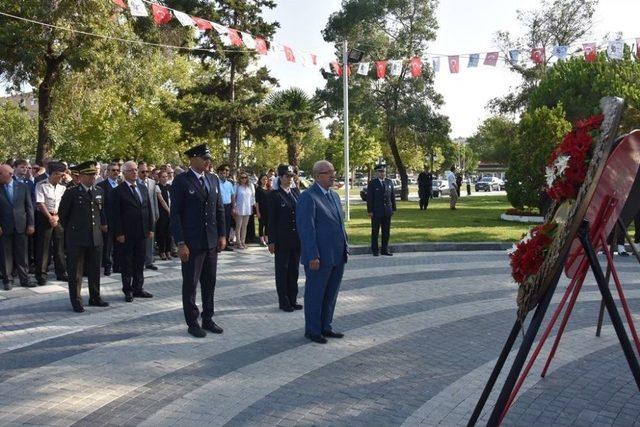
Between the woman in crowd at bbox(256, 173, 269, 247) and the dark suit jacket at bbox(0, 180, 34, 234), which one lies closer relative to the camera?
the dark suit jacket at bbox(0, 180, 34, 234)

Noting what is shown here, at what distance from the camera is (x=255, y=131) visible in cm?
2881

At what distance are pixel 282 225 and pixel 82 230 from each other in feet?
8.46

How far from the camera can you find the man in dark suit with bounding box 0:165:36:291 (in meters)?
9.73

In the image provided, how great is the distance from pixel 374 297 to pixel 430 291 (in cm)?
98

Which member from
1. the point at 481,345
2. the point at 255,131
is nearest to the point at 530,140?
the point at 255,131

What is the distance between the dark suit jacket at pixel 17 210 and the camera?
31.9 feet

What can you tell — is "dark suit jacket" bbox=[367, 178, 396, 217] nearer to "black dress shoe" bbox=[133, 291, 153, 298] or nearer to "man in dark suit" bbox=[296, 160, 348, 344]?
"black dress shoe" bbox=[133, 291, 153, 298]

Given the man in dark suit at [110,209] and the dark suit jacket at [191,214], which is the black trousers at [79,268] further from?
the dark suit jacket at [191,214]

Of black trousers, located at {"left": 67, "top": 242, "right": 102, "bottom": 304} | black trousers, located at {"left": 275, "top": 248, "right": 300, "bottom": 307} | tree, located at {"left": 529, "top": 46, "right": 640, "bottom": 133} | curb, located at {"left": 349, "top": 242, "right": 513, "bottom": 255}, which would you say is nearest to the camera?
black trousers, located at {"left": 67, "top": 242, "right": 102, "bottom": 304}

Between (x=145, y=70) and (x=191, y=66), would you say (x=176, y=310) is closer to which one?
(x=145, y=70)

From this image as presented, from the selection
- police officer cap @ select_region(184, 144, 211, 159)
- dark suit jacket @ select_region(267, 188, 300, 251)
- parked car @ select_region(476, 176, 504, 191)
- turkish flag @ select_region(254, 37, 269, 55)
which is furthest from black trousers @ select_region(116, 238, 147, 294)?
parked car @ select_region(476, 176, 504, 191)

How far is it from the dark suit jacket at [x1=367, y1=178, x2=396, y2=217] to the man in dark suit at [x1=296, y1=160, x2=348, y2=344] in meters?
6.72

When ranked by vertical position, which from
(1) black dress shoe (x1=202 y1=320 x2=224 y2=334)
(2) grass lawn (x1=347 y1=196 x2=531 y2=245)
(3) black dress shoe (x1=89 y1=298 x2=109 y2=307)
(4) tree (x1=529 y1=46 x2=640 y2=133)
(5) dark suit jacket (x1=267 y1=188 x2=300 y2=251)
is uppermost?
(4) tree (x1=529 y1=46 x2=640 y2=133)

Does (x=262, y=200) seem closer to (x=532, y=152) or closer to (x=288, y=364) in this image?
(x=288, y=364)
